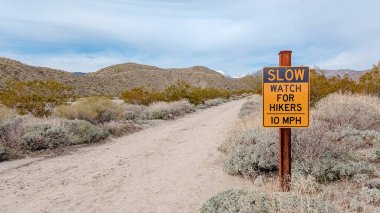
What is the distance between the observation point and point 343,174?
5418 mm

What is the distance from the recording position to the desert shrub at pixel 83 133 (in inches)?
423

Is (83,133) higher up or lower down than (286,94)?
lower down

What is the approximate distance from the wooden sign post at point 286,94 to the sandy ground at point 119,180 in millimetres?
1626

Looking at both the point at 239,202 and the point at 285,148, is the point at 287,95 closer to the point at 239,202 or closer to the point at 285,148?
the point at 285,148

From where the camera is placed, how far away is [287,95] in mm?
4344

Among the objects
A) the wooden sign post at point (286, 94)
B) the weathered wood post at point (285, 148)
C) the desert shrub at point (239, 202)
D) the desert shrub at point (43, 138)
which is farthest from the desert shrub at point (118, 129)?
the wooden sign post at point (286, 94)

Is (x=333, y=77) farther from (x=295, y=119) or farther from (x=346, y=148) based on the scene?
(x=295, y=119)

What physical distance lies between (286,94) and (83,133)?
885 cm

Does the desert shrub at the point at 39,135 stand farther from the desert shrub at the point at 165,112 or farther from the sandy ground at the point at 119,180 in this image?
the desert shrub at the point at 165,112

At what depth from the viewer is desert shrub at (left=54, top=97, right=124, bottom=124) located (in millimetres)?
14211

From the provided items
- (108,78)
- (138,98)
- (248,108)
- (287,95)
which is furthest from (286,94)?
(108,78)

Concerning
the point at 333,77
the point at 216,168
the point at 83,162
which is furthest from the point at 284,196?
the point at 333,77

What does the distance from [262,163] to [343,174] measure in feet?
4.87

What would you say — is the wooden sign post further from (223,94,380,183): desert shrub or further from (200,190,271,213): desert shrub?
(223,94,380,183): desert shrub
